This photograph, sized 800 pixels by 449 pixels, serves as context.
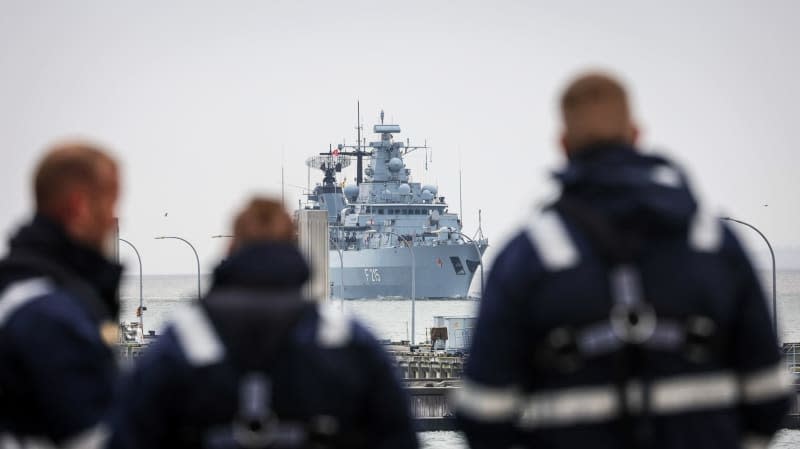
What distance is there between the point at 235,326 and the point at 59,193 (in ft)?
2.27

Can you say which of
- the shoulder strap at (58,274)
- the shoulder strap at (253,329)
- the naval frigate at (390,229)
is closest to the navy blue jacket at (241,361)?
the shoulder strap at (253,329)

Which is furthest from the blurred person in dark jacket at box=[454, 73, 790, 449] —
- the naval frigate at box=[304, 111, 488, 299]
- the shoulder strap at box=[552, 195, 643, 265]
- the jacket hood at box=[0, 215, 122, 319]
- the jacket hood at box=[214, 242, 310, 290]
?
the naval frigate at box=[304, 111, 488, 299]

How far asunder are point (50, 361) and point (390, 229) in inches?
4555

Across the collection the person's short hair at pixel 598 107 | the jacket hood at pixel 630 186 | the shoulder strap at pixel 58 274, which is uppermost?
the person's short hair at pixel 598 107

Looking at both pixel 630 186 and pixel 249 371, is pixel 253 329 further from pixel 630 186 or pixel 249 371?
pixel 630 186

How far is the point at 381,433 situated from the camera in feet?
12.5

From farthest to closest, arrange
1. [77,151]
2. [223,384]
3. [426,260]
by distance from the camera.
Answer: [426,260] → [77,151] → [223,384]

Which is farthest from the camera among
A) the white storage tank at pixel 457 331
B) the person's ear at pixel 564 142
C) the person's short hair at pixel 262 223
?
the white storage tank at pixel 457 331

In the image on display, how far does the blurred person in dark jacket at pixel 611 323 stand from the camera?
3572 millimetres

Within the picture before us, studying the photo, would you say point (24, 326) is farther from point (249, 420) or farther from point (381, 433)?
point (381, 433)

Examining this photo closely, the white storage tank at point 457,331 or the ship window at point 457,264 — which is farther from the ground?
the ship window at point 457,264

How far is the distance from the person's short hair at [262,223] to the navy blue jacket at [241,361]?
1.6 inches

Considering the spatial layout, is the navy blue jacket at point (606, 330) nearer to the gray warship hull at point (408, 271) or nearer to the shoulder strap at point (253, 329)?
the shoulder strap at point (253, 329)

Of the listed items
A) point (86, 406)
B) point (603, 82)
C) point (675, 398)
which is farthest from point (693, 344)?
point (86, 406)
